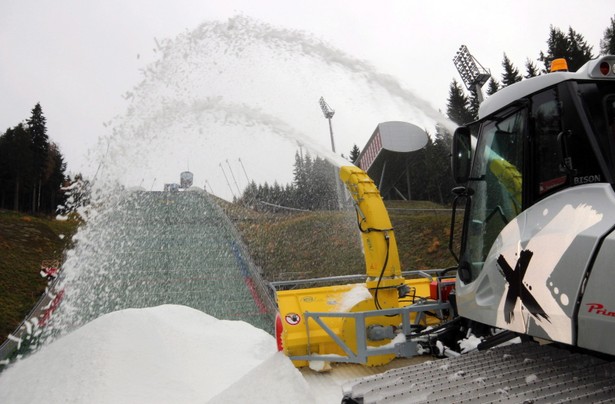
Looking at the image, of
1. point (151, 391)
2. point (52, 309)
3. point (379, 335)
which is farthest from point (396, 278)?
point (52, 309)

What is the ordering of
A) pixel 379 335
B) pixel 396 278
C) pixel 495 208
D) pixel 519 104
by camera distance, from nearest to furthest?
pixel 519 104 < pixel 495 208 < pixel 379 335 < pixel 396 278

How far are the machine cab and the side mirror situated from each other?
1 centimetres

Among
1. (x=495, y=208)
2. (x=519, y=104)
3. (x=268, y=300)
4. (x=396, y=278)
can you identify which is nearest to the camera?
(x=519, y=104)

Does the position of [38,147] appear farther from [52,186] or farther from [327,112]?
[327,112]

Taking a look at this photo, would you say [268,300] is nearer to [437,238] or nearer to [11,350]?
[11,350]

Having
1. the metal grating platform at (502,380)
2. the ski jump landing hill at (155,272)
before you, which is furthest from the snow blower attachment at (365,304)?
the ski jump landing hill at (155,272)

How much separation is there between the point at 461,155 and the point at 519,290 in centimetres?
141

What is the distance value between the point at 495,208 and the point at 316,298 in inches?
131

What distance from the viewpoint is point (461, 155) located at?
3.89 metres

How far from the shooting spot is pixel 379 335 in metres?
5.31

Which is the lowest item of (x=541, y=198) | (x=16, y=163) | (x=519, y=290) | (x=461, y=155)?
(x=519, y=290)

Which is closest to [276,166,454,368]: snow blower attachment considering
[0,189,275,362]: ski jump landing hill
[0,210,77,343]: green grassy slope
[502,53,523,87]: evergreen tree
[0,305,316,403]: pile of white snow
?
[0,305,316,403]: pile of white snow

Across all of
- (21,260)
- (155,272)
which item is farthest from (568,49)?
(21,260)

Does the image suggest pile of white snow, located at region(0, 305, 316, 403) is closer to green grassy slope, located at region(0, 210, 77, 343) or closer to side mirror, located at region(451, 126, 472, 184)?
side mirror, located at region(451, 126, 472, 184)
